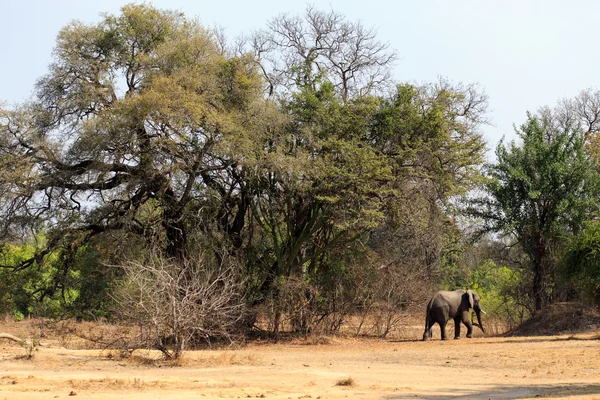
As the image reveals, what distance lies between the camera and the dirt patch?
2866cm

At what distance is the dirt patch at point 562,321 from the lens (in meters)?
28.7

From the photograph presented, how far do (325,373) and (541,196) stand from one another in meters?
17.2

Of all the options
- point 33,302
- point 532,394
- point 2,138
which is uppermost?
point 2,138

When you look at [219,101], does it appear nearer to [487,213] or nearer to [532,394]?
[487,213]

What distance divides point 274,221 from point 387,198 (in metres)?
4.00

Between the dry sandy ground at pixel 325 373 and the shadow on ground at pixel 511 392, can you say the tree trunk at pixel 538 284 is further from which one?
the shadow on ground at pixel 511 392

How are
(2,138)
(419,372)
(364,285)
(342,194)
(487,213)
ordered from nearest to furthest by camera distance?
(419,372) < (2,138) < (342,194) < (364,285) < (487,213)

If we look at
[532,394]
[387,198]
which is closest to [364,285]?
[387,198]

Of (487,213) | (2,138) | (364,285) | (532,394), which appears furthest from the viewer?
(487,213)

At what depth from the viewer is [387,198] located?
2811 cm

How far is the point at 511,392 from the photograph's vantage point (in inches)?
574

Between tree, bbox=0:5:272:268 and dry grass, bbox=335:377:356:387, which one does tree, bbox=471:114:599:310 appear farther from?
dry grass, bbox=335:377:356:387

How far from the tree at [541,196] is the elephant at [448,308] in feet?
13.1

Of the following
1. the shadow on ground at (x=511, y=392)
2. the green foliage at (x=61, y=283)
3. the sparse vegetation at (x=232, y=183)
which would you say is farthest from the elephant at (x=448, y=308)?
the shadow on ground at (x=511, y=392)
